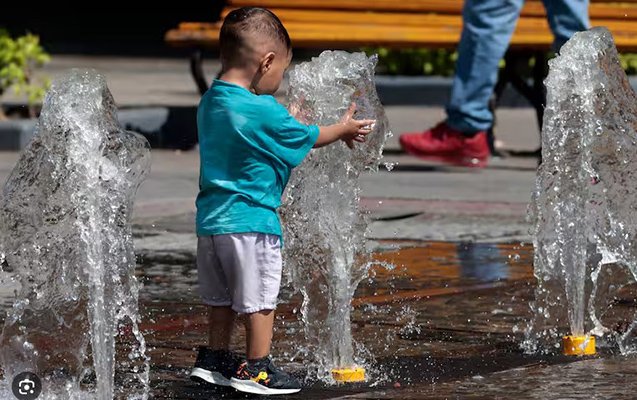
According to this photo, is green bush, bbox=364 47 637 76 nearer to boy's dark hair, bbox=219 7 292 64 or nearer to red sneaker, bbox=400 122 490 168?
red sneaker, bbox=400 122 490 168

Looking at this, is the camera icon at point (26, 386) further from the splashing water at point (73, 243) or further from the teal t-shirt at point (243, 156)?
the teal t-shirt at point (243, 156)

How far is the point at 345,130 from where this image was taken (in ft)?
15.5

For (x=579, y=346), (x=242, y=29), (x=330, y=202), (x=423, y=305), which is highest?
(x=242, y=29)

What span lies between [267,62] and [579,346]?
1323 millimetres

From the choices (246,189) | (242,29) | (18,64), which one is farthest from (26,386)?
(18,64)

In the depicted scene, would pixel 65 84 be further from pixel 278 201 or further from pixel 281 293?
pixel 281 293

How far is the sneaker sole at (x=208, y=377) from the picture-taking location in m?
4.66

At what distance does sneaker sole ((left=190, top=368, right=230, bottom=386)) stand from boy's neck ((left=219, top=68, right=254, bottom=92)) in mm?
780

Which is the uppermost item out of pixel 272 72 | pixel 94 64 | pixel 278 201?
pixel 272 72

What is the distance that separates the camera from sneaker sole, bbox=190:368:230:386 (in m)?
4.66

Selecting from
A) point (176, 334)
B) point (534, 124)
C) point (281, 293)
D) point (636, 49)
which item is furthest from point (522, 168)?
point (176, 334)

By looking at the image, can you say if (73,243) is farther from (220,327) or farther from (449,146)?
(449,146)

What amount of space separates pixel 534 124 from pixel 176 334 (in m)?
8.13

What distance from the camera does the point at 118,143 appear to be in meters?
4.65
